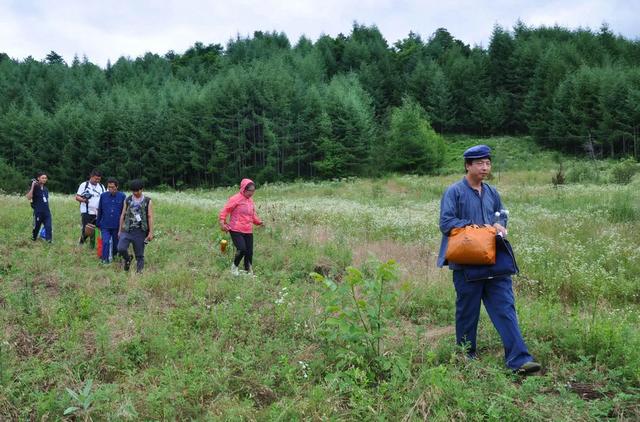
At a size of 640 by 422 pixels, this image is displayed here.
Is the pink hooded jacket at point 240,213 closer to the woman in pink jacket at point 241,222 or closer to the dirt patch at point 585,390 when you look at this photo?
the woman in pink jacket at point 241,222

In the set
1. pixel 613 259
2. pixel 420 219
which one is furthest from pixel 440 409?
pixel 420 219

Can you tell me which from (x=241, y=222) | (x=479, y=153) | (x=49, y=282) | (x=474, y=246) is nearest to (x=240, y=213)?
(x=241, y=222)

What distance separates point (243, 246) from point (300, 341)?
146 inches

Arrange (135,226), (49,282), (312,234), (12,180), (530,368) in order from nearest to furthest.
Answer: (530,368) → (49,282) → (135,226) → (312,234) → (12,180)

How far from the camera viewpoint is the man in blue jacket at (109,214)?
934 centimetres

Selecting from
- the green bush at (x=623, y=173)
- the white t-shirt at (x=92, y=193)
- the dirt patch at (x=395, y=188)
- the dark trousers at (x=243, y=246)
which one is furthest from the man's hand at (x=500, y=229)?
the dirt patch at (x=395, y=188)

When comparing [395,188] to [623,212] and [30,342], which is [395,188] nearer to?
[623,212]

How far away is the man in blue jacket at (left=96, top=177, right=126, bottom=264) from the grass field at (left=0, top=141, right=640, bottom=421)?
0.42 m

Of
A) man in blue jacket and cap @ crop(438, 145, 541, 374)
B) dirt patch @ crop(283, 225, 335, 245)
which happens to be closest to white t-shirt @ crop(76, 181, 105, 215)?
dirt patch @ crop(283, 225, 335, 245)

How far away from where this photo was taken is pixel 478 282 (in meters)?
4.48

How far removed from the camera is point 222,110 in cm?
5172

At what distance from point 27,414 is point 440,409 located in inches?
132

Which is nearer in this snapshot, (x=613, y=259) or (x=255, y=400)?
(x=255, y=400)

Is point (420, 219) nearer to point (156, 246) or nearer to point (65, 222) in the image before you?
point (156, 246)
